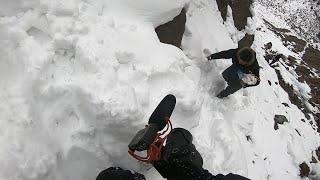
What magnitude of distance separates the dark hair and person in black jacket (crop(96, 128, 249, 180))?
2.68 meters

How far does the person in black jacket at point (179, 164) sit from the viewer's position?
4109 mm

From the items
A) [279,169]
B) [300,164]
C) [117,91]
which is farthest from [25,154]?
[300,164]

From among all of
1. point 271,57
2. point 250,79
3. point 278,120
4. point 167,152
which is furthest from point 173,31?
point 271,57

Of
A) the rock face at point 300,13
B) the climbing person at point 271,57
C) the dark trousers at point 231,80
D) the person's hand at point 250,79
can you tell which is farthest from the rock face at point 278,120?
the rock face at point 300,13

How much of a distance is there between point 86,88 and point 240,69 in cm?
317

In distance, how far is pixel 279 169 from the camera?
8164 mm

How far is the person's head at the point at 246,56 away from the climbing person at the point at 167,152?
8.87 feet

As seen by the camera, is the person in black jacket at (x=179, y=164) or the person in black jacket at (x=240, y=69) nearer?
the person in black jacket at (x=179, y=164)

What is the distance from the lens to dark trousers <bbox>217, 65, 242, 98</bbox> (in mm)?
7098

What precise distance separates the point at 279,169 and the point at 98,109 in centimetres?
500

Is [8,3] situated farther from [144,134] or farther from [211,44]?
[211,44]

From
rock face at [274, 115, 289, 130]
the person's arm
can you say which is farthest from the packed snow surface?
rock face at [274, 115, 289, 130]

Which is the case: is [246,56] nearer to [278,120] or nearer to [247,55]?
[247,55]

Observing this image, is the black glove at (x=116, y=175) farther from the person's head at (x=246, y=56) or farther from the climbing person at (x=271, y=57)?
the climbing person at (x=271, y=57)
